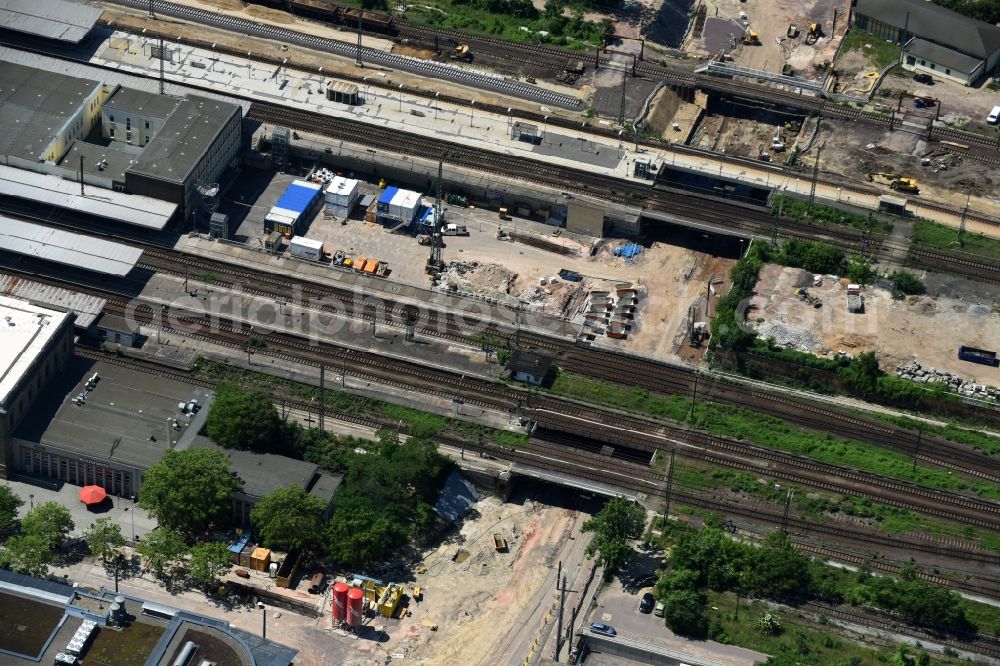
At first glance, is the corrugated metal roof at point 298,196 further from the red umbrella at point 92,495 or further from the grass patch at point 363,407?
the red umbrella at point 92,495

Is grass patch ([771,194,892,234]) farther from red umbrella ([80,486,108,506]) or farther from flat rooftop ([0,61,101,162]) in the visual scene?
red umbrella ([80,486,108,506])

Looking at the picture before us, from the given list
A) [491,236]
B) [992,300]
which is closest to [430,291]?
[491,236]

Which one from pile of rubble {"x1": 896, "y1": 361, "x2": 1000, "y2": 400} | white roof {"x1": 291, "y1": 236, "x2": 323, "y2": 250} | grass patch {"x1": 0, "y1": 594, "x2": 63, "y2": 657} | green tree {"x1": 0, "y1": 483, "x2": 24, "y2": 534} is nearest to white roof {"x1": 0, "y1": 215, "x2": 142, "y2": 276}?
white roof {"x1": 291, "y1": 236, "x2": 323, "y2": 250}

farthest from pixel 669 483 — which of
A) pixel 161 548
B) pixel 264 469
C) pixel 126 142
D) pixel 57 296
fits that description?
pixel 126 142

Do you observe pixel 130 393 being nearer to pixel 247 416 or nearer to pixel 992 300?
pixel 247 416

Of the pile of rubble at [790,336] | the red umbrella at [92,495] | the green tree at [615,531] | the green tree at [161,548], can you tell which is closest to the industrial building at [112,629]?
the green tree at [161,548]

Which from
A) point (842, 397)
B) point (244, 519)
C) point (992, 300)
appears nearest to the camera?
point (244, 519)
